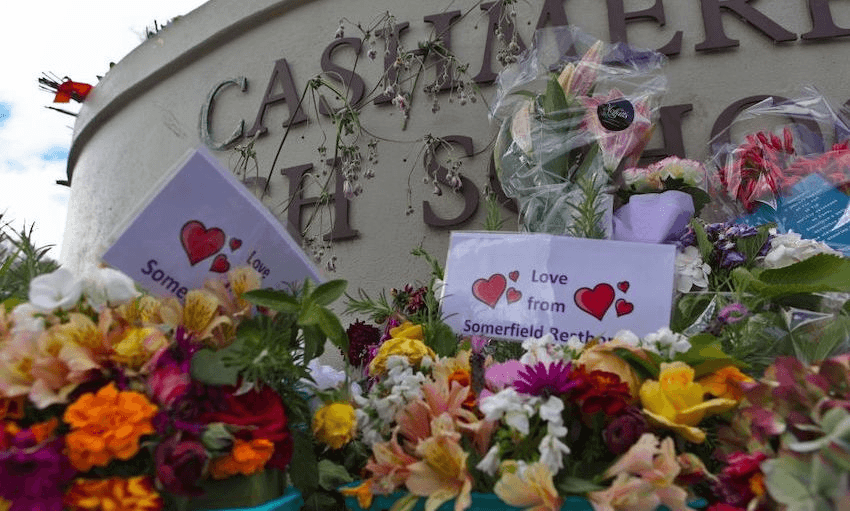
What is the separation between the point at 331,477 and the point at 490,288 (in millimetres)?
418

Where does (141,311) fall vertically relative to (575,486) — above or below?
above

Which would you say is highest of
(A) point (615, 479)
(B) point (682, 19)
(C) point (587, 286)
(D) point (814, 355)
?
(B) point (682, 19)

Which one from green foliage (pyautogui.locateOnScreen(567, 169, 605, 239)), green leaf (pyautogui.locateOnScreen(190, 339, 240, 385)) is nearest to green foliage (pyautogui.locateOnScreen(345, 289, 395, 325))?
green foliage (pyautogui.locateOnScreen(567, 169, 605, 239))

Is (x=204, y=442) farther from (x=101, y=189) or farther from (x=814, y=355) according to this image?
(x=101, y=189)

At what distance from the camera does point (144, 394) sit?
84 centimetres

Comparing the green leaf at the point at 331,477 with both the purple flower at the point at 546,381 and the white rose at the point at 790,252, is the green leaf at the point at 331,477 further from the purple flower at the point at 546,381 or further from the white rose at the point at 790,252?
the white rose at the point at 790,252

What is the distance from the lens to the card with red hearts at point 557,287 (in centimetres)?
119

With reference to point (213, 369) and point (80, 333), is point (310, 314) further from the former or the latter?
point (80, 333)

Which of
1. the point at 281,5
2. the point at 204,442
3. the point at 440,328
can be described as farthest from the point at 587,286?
the point at 281,5

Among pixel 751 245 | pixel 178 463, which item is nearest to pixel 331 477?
pixel 178 463

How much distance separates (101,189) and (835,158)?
261 centimetres

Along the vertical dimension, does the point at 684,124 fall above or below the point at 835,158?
above

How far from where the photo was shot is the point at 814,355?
3.26 feet

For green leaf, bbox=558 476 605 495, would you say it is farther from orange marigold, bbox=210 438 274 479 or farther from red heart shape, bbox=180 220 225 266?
red heart shape, bbox=180 220 225 266
